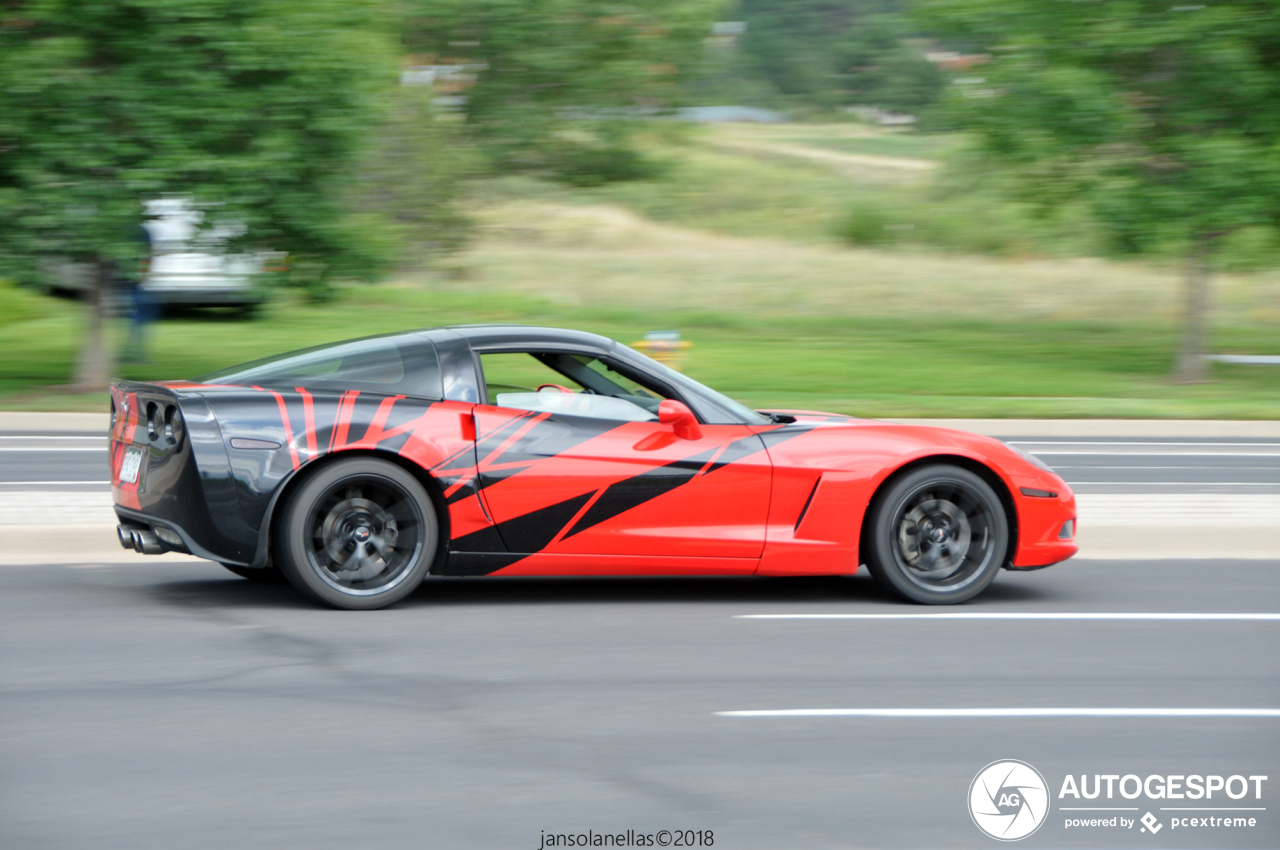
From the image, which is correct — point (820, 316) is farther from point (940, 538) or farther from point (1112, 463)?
point (940, 538)

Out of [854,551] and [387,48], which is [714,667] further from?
[387,48]

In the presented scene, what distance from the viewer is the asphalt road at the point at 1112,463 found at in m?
10.8

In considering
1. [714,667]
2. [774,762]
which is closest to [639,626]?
[714,667]

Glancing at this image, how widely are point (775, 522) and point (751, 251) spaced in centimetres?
3788

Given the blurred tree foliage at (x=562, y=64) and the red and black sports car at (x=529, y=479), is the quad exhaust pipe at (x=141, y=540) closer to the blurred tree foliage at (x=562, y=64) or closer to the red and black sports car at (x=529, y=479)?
the red and black sports car at (x=529, y=479)

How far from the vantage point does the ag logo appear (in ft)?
12.6

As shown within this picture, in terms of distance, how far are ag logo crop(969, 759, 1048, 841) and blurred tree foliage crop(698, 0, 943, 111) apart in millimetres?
84131

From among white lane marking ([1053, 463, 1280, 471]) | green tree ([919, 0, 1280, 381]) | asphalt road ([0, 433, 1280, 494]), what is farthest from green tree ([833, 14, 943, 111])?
white lane marking ([1053, 463, 1280, 471])

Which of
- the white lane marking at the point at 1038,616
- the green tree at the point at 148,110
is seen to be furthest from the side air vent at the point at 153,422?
the green tree at the point at 148,110

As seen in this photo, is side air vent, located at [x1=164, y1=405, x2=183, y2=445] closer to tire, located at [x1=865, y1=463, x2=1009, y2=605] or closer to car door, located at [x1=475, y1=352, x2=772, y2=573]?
car door, located at [x1=475, y1=352, x2=772, y2=573]

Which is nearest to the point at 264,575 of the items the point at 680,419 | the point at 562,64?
the point at 680,419

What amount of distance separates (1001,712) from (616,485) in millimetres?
1999

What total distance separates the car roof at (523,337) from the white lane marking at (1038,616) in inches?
55.2

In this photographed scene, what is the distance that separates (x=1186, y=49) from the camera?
1914 centimetres
